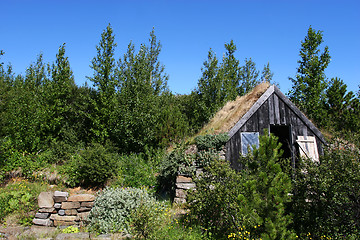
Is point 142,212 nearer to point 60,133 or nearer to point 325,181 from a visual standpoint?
point 325,181

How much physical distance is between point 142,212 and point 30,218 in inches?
189

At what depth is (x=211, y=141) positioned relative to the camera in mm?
9805

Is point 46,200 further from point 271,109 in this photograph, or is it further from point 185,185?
point 271,109

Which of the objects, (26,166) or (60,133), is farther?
(60,133)

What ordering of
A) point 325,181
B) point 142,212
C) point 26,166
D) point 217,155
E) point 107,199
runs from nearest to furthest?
1. point 325,181
2. point 142,212
3. point 107,199
4. point 217,155
5. point 26,166

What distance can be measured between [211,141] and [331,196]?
4762 millimetres

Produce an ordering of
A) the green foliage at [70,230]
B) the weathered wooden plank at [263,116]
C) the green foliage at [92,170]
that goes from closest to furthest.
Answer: the green foliage at [70,230] → the green foliage at [92,170] → the weathered wooden plank at [263,116]

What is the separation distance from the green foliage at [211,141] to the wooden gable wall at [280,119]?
2.59 ft

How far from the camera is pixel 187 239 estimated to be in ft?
20.4

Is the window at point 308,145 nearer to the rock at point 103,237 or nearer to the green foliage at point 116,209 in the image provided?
the green foliage at point 116,209

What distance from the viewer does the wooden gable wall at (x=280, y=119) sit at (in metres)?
10.5

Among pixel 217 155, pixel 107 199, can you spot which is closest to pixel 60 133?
pixel 107 199

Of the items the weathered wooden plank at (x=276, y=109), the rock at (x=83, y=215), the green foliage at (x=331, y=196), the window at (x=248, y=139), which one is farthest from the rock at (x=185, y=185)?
the weathered wooden plank at (x=276, y=109)

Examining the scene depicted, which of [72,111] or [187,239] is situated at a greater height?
[72,111]
